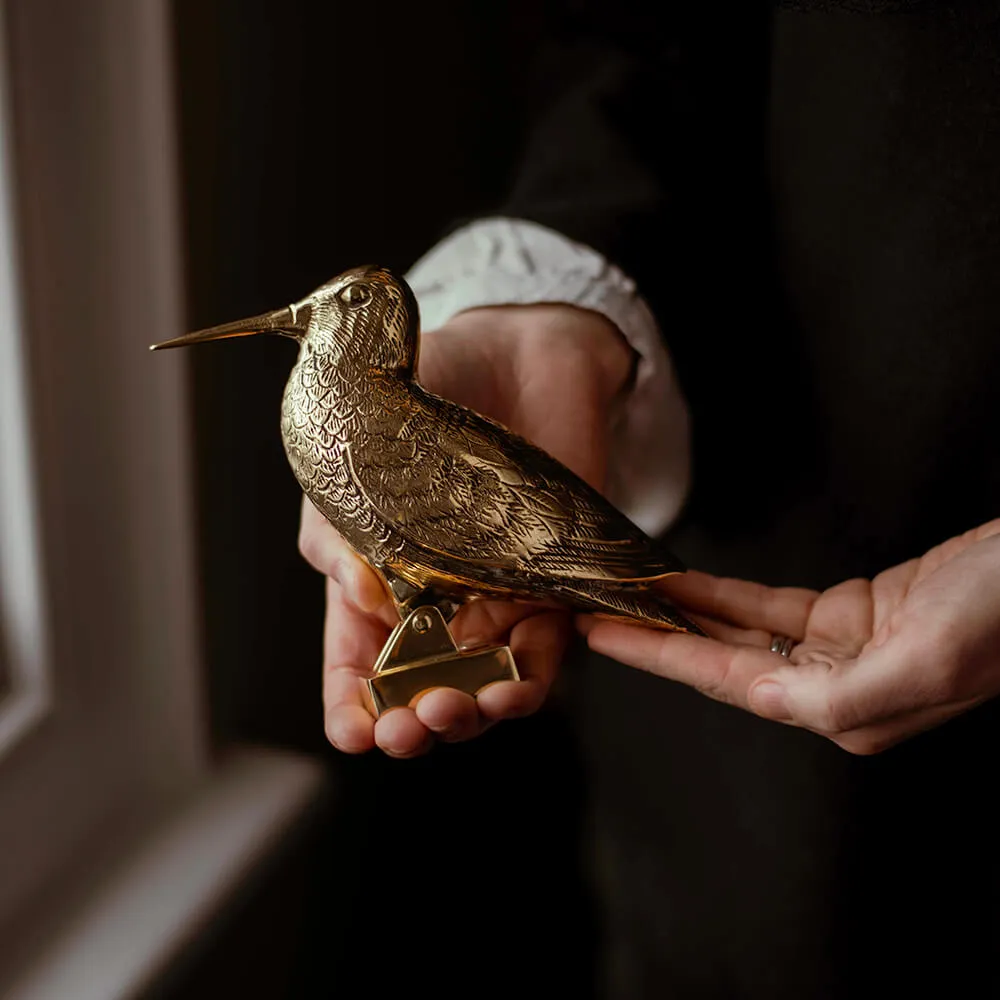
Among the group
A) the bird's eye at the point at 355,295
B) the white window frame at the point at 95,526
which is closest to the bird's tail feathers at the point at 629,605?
the bird's eye at the point at 355,295

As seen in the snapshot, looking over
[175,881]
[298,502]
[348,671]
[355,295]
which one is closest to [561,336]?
[355,295]

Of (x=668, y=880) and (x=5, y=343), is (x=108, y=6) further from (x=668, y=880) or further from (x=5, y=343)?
(x=668, y=880)

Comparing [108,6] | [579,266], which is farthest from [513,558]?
[108,6]

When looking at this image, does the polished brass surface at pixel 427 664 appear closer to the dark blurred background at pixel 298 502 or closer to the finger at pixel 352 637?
the finger at pixel 352 637

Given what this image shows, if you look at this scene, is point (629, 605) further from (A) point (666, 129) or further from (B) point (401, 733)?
(A) point (666, 129)

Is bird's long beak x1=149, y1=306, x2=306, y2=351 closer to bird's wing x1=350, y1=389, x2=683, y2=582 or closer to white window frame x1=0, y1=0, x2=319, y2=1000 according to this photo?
bird's wing x1=350, y1=389, x2=683, y2=582

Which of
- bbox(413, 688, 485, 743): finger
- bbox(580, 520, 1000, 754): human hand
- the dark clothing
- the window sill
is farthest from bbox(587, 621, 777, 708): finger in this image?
the window sill
